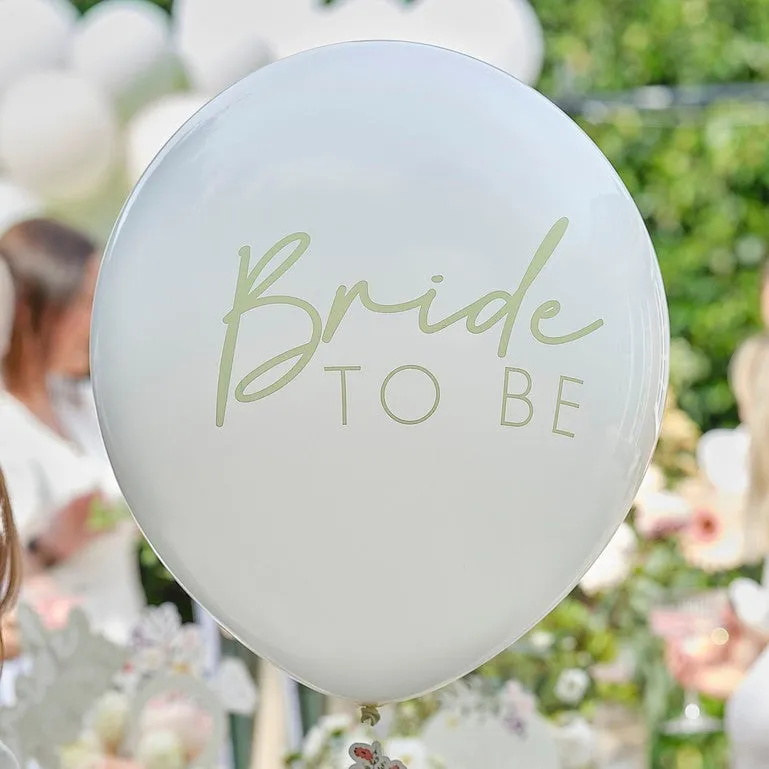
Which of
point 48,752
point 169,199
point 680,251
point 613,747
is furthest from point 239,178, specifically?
point 680,251

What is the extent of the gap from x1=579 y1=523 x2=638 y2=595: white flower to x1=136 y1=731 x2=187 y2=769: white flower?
0.84 metres

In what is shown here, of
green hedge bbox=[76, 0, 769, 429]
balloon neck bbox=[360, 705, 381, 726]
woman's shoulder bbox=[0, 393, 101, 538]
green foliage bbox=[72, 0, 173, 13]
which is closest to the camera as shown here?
balloon neck bbox=[360, 705, 381, 726]

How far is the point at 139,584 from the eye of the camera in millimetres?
2426

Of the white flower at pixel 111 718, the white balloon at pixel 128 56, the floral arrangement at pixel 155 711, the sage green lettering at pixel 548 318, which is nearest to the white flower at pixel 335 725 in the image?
the floral arrangement at pixel 155 711

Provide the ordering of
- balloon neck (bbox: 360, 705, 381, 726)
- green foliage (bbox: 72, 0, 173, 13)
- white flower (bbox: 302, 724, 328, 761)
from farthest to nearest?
green foliage (bbox: 72, 0, 173, 13) → white flower (bbox: 302, 724, 328, 761) → balloon neck (bbox: 360, 705, 381, 726)

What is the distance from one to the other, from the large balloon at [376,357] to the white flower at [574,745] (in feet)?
1.99

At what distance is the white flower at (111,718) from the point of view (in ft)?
Answer: 5.15

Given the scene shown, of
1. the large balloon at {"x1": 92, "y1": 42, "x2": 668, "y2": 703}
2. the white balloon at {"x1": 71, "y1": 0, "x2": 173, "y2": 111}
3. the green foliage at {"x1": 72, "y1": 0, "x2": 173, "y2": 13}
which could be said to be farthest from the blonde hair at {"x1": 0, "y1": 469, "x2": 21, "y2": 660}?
the green foliage at {"x1": 72, "y1": 0, "x2": 173, "y2": 13}

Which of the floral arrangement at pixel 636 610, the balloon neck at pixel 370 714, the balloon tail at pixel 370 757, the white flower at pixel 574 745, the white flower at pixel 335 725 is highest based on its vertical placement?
the balloon tail at pixel 370 757

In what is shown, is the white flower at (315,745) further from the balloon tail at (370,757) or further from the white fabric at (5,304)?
the white fabric at (5,304)

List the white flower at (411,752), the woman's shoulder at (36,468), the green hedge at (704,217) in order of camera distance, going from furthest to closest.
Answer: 1. the green hedge at (704,217)
2. the woman's shoulder at (36,468)
3. the white flower at (411,752)

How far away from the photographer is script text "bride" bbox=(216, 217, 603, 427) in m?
1.04

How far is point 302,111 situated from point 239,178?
76mm

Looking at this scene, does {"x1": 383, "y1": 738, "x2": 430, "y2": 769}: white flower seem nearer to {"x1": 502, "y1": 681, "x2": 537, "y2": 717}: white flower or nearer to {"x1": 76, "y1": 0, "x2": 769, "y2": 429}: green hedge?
{"x1": 502, "y1": 681, "x2": 537, "y2": 717}: white flower
